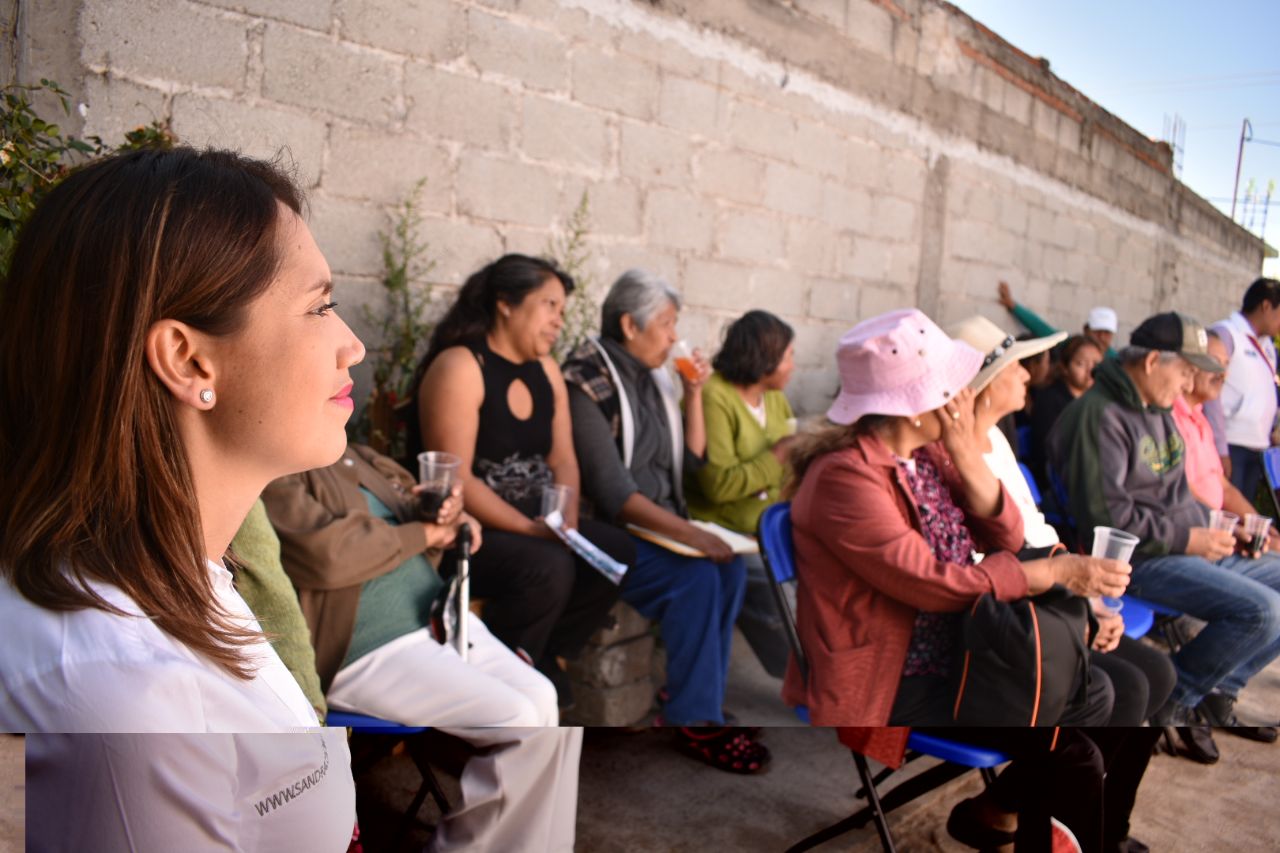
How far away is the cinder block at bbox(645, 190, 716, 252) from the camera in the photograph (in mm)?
2805

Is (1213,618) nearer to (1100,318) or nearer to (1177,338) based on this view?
(1177,338)

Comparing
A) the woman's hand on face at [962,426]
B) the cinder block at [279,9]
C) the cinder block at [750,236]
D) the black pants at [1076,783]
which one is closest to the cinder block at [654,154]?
the cinder block at [750,236]

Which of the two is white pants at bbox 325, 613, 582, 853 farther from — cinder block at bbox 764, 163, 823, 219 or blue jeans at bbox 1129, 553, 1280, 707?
cinder block at bbox 764, 163, 823, 219

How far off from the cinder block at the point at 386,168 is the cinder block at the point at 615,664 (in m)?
0.94

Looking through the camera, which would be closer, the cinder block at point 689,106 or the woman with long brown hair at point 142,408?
the woman with long brown hair at point 142,408

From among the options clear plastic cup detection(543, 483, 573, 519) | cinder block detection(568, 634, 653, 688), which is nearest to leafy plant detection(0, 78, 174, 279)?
clear plastic cup detection(543, 483, 573, 519)

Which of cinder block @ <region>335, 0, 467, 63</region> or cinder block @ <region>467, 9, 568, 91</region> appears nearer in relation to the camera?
cinder block @ <region>335, 0, 467, 63</region>

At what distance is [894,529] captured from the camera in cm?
122

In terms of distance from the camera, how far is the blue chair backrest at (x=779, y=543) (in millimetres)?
1411

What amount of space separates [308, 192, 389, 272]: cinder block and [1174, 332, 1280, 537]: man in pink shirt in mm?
1444

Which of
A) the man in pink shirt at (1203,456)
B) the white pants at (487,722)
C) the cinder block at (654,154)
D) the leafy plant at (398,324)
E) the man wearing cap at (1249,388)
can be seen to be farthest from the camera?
the cinder block at (654,154)

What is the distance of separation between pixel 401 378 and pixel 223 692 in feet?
5.77

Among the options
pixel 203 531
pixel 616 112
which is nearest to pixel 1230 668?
pixel 203 531

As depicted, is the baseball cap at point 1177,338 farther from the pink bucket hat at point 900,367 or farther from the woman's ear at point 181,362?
the woman's ear at point 181,362
